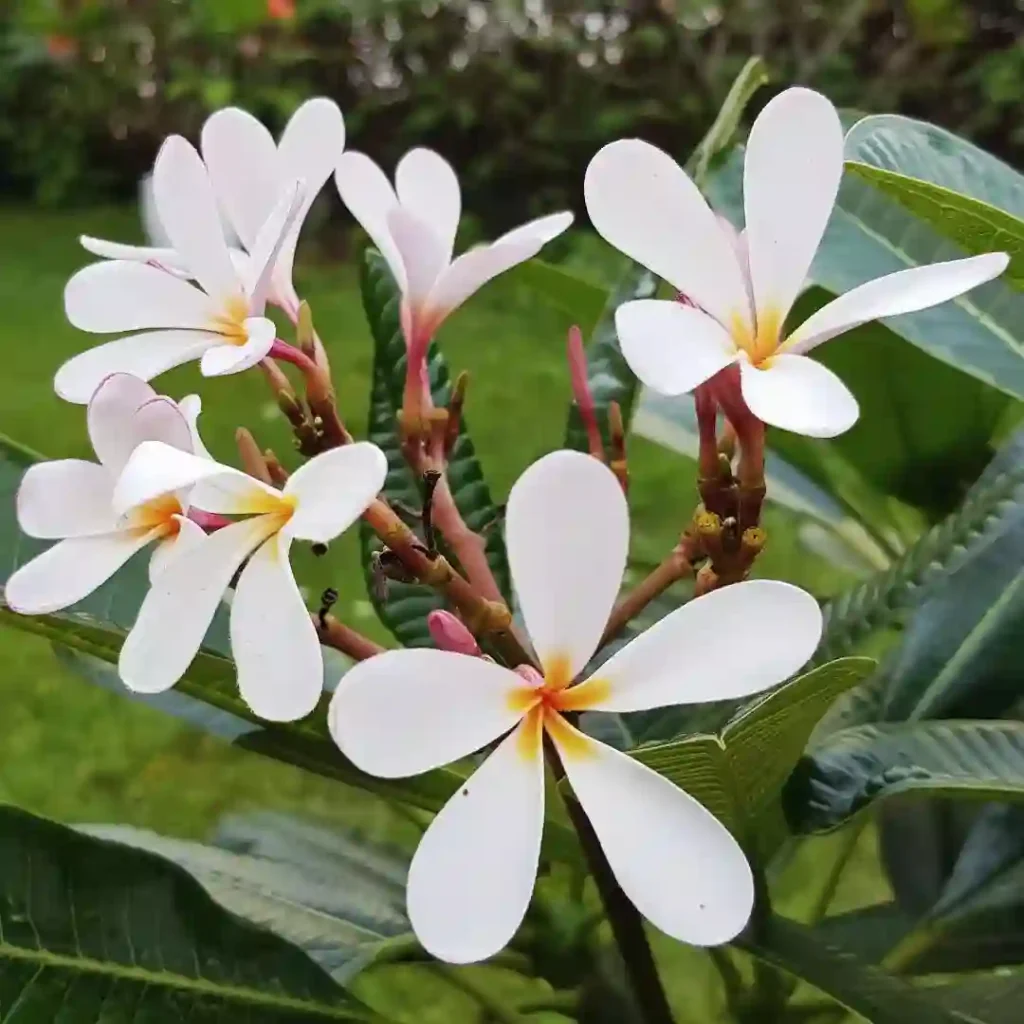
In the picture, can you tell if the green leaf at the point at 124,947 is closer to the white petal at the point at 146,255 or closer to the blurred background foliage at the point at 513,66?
the white petal at the point at 146,255

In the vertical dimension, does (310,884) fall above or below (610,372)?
below

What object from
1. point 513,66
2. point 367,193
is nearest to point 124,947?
point 367,193

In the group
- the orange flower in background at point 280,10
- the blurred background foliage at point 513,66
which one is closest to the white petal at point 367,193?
the blurred background foliage at point 513,66

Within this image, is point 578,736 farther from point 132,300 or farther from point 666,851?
point 132,300

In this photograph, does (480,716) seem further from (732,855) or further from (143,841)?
(143,841)

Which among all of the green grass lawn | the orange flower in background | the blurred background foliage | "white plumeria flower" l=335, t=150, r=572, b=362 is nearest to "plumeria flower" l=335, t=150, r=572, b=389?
"white plumeria flower" l=335, t=150, r=572, b=362

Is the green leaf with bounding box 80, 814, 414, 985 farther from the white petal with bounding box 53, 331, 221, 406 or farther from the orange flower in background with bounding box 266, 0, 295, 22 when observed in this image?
the orange flower in background with bounding box 266, 0, 295, 22
